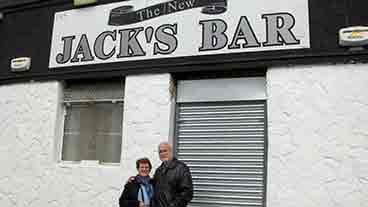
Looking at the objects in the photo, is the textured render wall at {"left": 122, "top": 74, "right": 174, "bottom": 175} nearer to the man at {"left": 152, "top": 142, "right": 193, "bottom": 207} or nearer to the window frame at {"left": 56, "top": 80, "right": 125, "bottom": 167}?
the window frame at {"left": 56, "top": 80, "right": 125, "bottom": 167}

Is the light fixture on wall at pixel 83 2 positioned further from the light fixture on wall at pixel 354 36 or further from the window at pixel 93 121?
the light fixture on wall at pixel 354 36

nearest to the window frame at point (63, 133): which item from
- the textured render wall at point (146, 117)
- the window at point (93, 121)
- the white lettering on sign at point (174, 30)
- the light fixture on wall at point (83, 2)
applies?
the window at point (93, 121)

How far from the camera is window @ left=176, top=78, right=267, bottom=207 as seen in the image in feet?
18.5

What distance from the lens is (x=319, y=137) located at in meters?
5.17

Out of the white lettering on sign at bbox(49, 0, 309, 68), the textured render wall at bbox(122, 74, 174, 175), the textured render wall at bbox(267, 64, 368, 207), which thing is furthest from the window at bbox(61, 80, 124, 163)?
the textured render wall at bbox(267, 64, 368, 207)

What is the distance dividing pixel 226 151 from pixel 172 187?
1.18 m

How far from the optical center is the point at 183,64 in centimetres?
610

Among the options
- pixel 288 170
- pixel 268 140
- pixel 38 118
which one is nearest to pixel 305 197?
pixel 288 170

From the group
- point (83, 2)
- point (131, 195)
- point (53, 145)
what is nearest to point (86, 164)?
point (53, 145)

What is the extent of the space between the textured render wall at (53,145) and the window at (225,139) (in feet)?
1.28

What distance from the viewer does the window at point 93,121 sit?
6.66 metres

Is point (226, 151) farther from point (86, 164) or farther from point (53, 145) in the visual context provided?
point (53, 145)

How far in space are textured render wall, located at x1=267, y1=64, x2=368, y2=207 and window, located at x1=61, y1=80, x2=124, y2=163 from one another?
2490 millimetres

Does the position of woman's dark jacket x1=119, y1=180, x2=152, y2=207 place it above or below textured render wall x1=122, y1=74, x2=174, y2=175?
below
